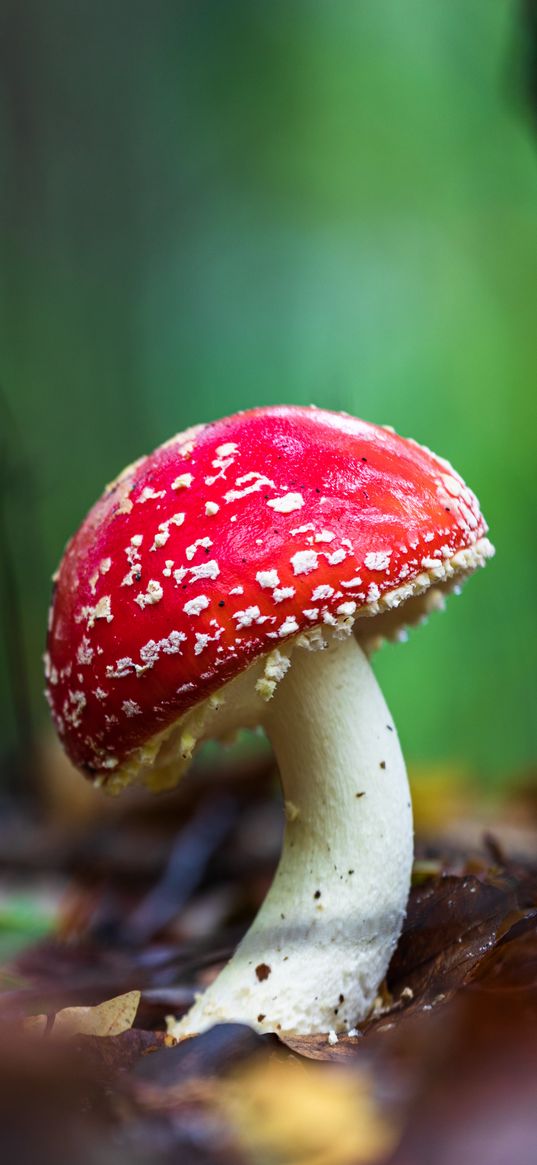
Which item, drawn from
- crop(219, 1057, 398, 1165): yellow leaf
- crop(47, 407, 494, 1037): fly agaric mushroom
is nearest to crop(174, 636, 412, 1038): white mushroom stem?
crop(47, 407, 494, 1037): fly agaric mushroom

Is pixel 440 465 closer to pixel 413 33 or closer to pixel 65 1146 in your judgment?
pixel 65 1146

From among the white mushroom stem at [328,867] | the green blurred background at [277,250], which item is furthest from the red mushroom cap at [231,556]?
the green blurred background at [277,250]

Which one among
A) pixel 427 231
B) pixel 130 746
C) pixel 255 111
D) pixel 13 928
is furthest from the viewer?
pixel 255 111

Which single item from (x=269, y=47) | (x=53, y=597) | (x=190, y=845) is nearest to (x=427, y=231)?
(x=269, y=47)

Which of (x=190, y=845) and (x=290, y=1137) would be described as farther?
(x=190, y=845)

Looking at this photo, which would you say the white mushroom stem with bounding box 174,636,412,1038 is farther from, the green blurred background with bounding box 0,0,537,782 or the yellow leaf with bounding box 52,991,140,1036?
the green blurred background with bounding box 0,0,537,782

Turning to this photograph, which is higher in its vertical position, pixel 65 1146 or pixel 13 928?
pixel 65 1146

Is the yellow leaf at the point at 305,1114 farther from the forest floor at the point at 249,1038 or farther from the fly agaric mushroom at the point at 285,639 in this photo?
the fly agaric mushroom at the point at 285,639
